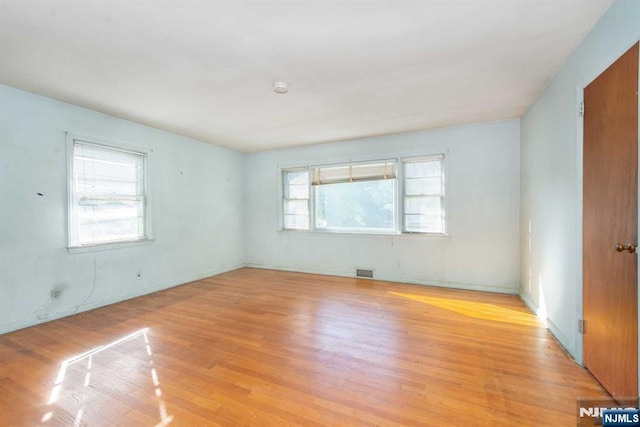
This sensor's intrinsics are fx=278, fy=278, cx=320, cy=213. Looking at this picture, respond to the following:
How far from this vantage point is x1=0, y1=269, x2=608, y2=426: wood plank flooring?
171 cm

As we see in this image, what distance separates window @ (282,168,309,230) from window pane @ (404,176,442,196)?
6.47ft

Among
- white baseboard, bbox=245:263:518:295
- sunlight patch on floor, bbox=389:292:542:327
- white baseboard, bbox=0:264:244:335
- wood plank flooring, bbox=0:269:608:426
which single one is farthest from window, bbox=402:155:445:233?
white baseboard, bbox=0:264:244:335

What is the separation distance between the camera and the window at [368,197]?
15.1ft

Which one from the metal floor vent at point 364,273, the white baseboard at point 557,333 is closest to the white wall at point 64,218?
the metal floor vent at point 364,273

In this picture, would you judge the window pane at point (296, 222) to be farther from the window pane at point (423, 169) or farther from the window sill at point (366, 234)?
the window pane at point (423, 169)

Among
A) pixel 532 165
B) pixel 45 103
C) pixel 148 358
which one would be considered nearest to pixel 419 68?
pixel 532 165

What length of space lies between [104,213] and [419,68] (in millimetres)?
4263

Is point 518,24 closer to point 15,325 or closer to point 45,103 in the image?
point 45,103

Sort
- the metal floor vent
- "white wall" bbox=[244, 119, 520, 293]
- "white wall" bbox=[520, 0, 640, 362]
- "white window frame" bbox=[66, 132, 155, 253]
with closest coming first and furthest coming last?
"white wall" bbox=[520, 0, 640, 362] → "white window frame" bbox=[66, 132, 155, 253] → "white wall" bbox=[244, 119, 520, 293] → the metal floor vent

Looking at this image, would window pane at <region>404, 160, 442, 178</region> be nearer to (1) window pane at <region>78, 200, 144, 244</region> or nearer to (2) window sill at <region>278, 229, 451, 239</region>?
(2) window sill at <region>278, 229, 451, 239</region>

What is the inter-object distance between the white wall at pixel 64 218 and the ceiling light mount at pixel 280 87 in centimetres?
250

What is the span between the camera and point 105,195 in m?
3.79

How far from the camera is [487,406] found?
1.75 metres

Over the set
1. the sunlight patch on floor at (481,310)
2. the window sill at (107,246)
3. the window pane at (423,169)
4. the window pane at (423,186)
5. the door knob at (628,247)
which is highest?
the window pane at (423,169)
